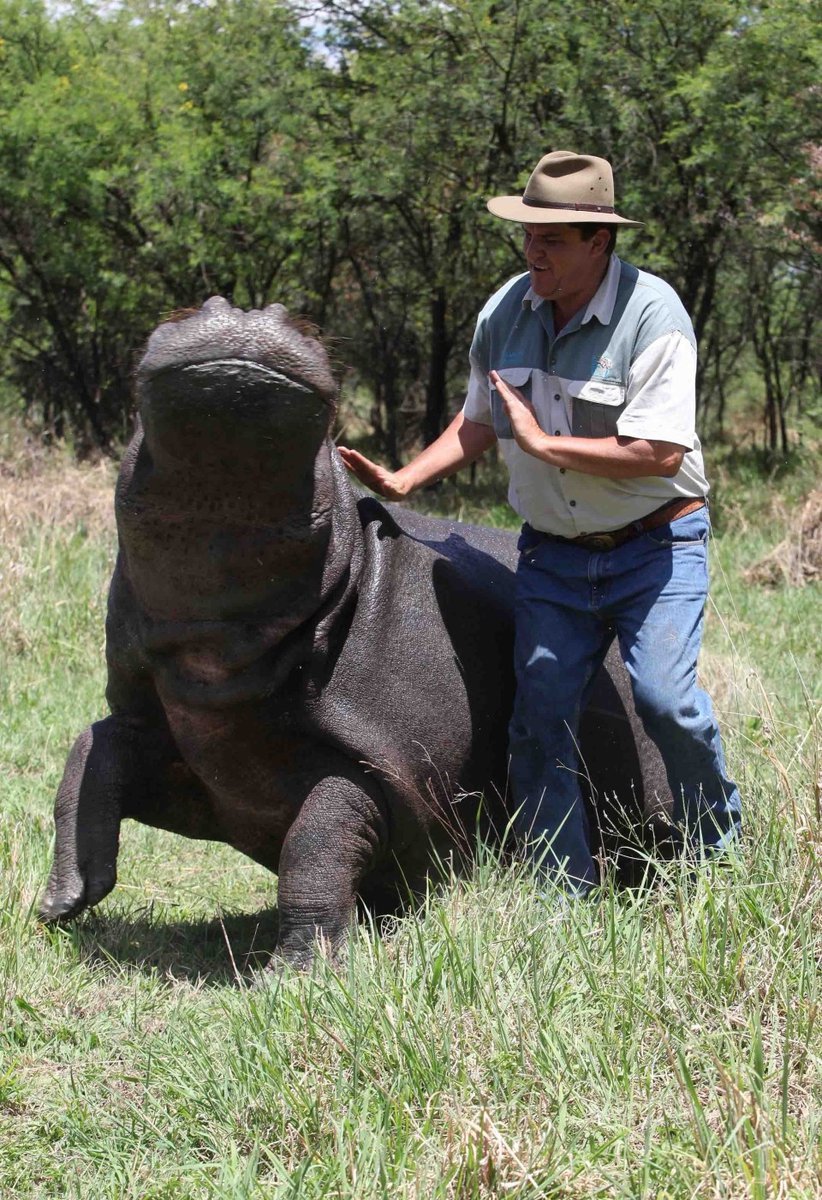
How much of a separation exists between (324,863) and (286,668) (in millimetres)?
498

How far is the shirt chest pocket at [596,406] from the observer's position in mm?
3883

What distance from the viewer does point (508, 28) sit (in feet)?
43.5

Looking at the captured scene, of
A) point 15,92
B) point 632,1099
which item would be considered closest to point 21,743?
point 632,1099

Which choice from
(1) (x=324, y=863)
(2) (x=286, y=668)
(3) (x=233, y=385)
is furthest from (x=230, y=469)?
(1) (x=324, y=863)

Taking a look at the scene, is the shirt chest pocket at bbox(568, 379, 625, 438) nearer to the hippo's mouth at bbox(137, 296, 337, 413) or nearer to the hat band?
the hat band

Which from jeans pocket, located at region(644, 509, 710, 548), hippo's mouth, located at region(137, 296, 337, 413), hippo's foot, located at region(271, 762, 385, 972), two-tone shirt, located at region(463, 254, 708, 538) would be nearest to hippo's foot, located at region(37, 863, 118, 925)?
Answer: hippo's foot, located at region(271, 762, 385, 972)

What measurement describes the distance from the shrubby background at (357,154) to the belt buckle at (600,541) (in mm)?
8342

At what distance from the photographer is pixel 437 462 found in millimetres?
4328

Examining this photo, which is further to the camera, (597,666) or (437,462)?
(437,462)

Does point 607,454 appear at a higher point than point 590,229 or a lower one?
lower

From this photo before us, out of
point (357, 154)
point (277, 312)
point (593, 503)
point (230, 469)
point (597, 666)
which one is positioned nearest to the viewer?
point (277, 312)

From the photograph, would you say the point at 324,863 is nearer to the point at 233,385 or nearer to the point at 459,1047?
the point at 459,1047

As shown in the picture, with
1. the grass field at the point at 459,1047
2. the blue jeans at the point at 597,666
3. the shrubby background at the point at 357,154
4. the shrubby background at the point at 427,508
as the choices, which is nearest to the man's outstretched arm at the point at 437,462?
the blue jeans at the point at 597,666

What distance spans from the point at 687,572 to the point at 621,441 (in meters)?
0.43
